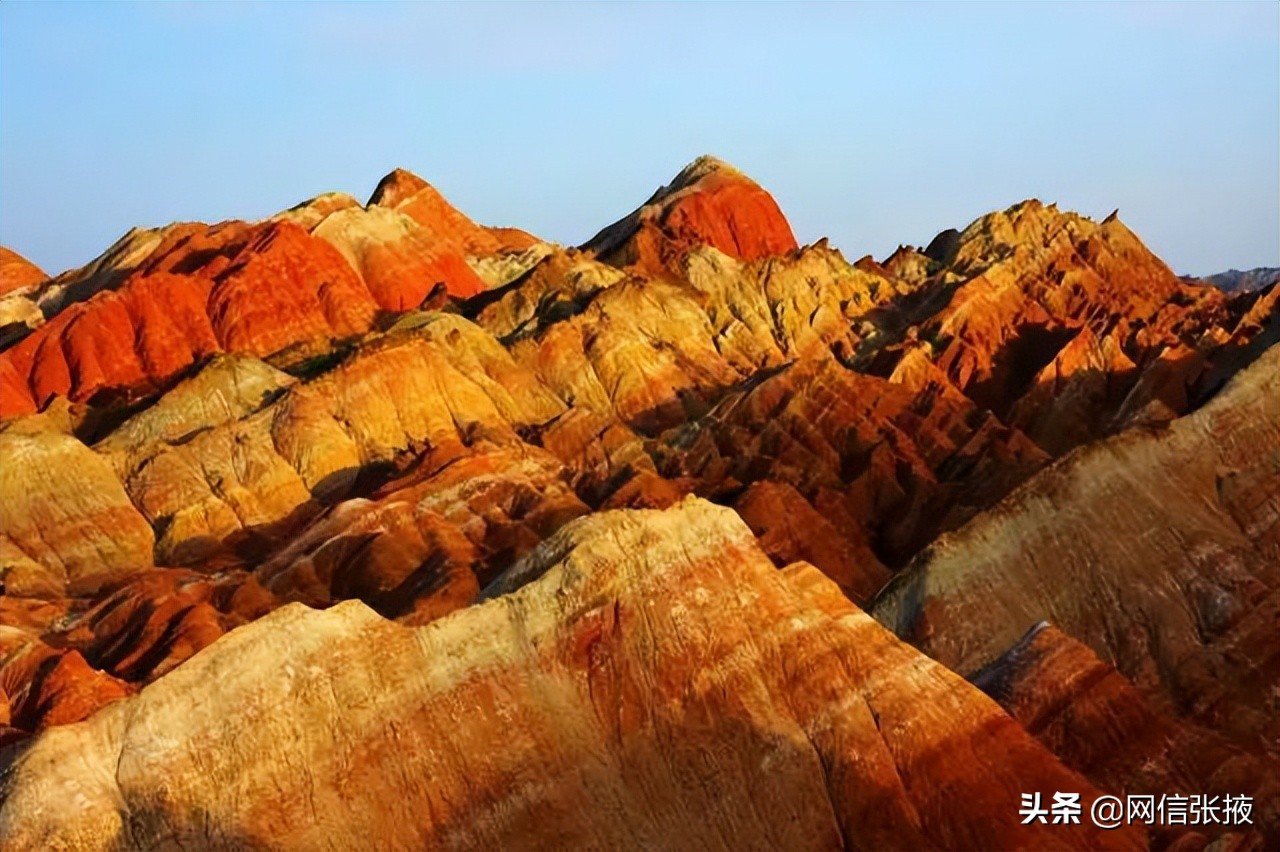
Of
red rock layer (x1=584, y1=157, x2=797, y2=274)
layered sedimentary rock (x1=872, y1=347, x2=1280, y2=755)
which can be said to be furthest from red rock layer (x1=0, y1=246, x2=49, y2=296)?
layered sedimentary rock (x1=872, y1=347, x2=1280, y2=755)

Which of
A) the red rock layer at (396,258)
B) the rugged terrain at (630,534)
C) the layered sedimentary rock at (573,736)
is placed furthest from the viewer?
the red rock layer at (396,258)

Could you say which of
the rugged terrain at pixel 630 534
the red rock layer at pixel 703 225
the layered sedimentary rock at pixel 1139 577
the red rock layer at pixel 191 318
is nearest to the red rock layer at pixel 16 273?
the rugged terrain at pixel 630 534

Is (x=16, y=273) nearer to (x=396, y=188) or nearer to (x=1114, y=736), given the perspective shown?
(x=396, y=188)

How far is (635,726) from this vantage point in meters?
53.2

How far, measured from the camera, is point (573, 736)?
52.7 m

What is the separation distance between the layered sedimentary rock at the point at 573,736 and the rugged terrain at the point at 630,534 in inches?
3.8

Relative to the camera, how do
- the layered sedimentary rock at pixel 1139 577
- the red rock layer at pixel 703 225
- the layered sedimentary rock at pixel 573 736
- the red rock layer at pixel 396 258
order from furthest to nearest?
the red rock layer at pixel 703 225 < the red rock layer at pixel 396 258 < the layered sedimentary rock at pixel 1139 577 < the layered sedimentary rock at pixel 573 736

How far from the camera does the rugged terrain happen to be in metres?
51.5

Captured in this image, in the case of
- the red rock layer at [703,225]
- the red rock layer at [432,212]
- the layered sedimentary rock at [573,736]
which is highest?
the red rock layer at [432,212]

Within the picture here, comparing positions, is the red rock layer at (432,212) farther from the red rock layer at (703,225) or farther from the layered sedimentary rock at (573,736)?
the layered sedimentary rock at (573,736)

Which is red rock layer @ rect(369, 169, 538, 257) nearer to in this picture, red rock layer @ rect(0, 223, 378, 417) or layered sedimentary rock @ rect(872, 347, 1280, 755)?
red rock layer @ rect(0, 223, 378, 417)

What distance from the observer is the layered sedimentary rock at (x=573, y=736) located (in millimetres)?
50125

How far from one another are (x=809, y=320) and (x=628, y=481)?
4745 cm

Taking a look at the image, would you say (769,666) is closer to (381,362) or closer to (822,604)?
(822,604)
